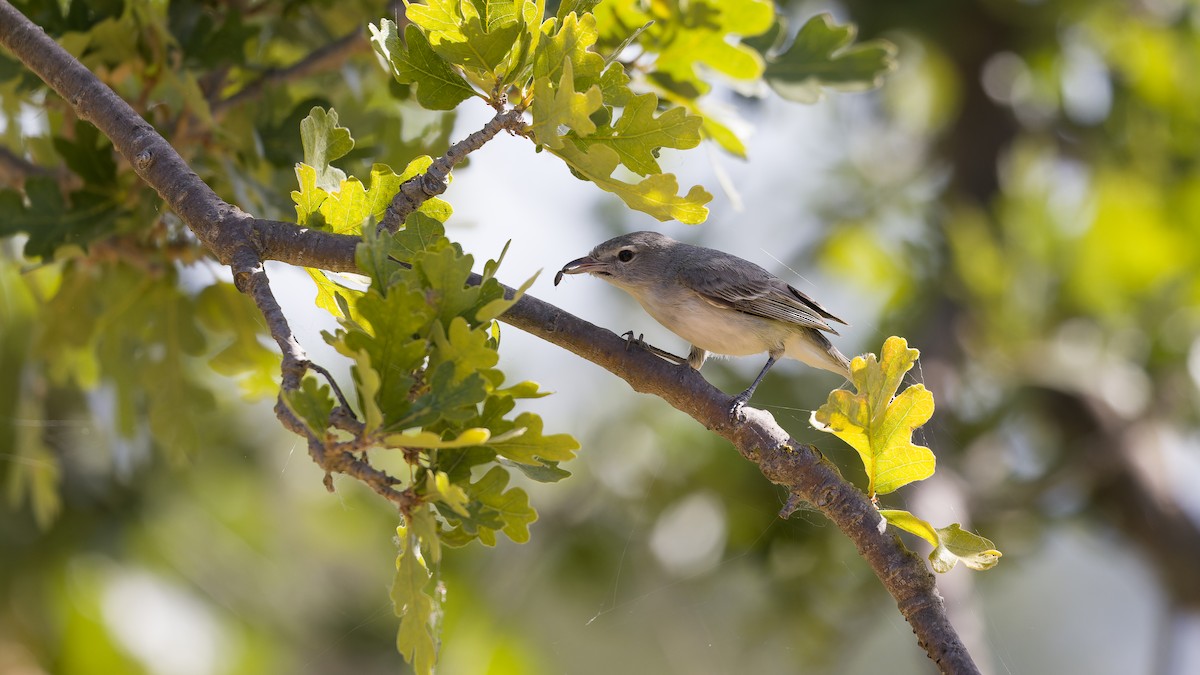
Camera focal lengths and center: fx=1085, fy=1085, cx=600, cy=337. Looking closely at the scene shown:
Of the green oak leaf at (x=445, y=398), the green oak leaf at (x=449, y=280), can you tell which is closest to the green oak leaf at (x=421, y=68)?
the green oak leaf at (x=449, y=280)

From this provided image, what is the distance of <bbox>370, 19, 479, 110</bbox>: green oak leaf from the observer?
5.42 feet

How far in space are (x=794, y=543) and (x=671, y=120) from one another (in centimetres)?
245

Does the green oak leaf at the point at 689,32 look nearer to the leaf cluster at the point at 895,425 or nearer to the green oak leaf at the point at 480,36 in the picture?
the green oak leaf at the point at 480,36

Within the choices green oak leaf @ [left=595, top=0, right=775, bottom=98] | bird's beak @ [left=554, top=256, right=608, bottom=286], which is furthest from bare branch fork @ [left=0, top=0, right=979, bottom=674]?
bird's beak @ [left=554, top=256, right=608, bottom=286]

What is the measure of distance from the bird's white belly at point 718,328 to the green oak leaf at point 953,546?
120 centimetres

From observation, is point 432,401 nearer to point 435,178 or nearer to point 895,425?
point 435,178

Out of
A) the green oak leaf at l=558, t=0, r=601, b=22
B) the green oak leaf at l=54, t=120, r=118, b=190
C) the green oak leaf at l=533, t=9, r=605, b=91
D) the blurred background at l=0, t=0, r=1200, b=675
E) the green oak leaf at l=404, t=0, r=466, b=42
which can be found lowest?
the blurred background at l=0, t=0, r=1200, b=675

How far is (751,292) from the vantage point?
2834mm

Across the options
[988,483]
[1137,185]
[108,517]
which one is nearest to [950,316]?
[988,483]

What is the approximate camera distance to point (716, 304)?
2.84 m

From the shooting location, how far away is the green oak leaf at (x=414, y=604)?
140cm

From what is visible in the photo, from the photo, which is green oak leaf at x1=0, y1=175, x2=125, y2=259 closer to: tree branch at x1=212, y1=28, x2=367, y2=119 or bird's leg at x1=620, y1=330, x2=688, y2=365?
tree branch at x1=212, y1=28, x2=367, y2=119

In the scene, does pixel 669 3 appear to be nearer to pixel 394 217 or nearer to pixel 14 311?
pixel 394 217

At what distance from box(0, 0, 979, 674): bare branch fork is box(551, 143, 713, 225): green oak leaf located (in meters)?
0.13
